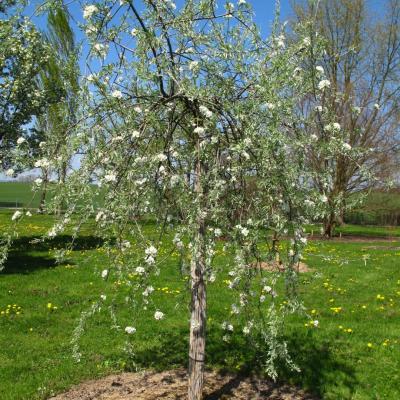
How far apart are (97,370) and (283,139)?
A: 12.0 ft

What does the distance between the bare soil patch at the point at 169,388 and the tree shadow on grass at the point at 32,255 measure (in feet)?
17.1

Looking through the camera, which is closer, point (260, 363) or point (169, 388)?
point (169, 388)

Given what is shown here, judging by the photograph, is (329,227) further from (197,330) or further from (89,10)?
(89,10)

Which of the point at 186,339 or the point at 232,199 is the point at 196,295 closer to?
the point at 232,199

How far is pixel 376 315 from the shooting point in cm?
852

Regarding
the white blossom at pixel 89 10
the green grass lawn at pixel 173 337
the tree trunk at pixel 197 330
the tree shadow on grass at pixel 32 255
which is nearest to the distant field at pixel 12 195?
the tree shadow on grass at pixel 32 255

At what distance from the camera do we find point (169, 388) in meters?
5.49

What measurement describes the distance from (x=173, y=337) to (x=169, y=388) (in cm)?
166

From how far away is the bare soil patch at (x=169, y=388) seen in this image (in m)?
5.32

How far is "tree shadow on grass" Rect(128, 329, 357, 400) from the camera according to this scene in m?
5.62

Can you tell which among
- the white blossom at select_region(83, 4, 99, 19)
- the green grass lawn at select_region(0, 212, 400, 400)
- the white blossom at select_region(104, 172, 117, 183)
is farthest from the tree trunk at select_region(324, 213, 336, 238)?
the white blossom at select_region(83, 4, 99, 19)

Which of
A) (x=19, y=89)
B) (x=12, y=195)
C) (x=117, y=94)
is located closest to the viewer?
(x=117, y=94)

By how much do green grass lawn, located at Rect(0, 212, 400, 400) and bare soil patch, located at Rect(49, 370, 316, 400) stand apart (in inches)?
8.1

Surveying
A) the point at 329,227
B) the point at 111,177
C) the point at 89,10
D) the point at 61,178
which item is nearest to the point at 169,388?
the point at 61,178
